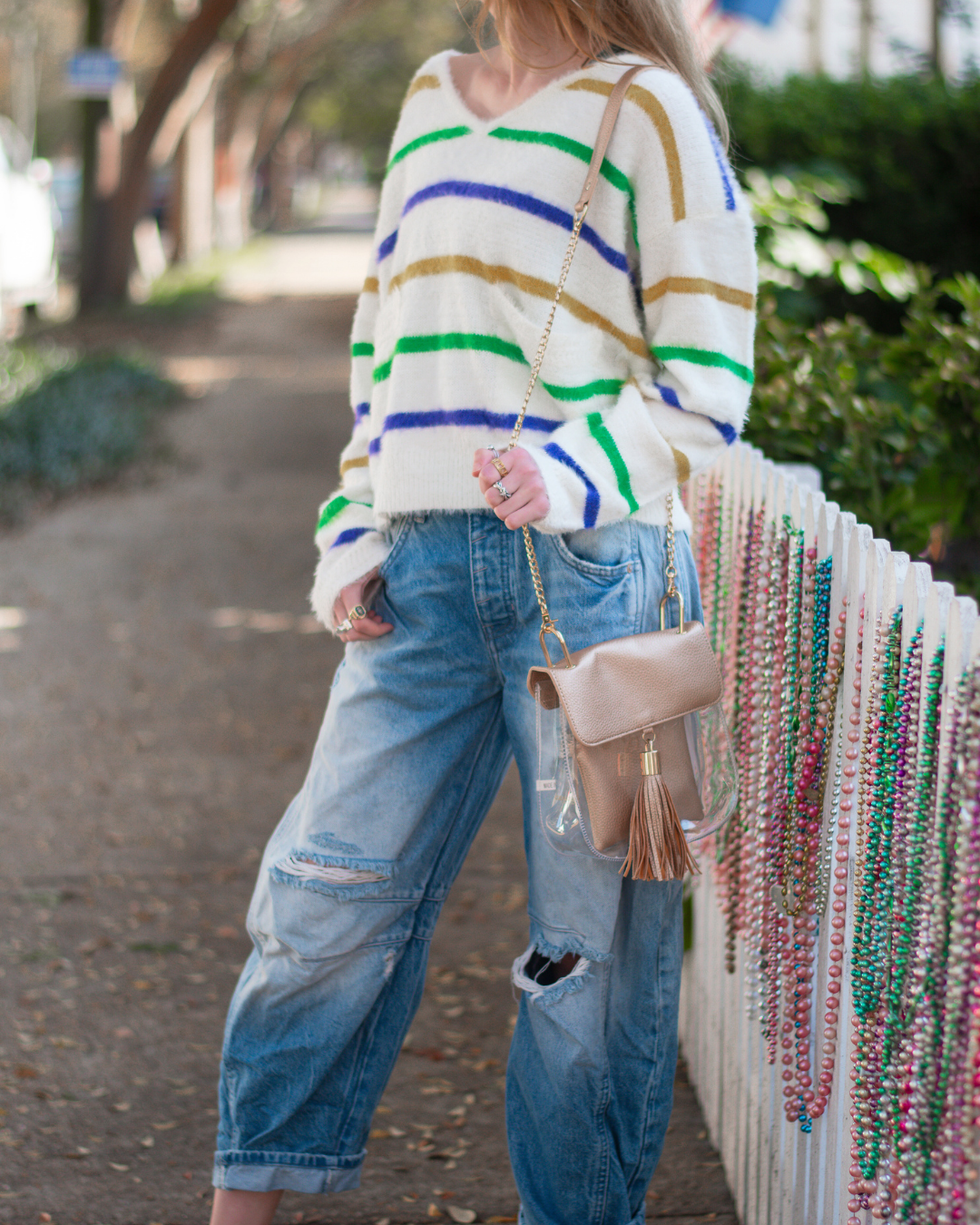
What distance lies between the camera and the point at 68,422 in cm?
952

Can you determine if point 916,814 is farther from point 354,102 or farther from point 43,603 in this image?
point 354,102

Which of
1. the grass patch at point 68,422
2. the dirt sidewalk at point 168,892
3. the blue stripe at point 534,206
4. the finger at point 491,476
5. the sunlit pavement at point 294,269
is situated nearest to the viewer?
the finger at point 491,476

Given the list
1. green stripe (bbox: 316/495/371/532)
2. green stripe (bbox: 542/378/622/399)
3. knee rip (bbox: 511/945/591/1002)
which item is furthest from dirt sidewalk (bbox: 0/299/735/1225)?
green stripe (bbox: 542/378/622/399)

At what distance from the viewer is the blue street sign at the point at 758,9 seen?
5.93 metres

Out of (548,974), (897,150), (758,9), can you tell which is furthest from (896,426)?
(897,150)

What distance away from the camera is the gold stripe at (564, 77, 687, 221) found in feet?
5.80

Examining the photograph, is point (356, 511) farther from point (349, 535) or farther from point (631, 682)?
point (631, 682)

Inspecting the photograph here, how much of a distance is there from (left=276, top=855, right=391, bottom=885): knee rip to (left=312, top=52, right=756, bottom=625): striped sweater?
52 cm

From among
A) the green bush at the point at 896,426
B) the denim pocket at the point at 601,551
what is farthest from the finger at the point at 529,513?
the green bush at the point at 896,426

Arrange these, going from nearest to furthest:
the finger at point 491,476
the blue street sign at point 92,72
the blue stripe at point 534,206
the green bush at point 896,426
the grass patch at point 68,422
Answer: the finger at point 491,476 < the blue stripe at point 534,206 < the green bush at point 896,426 < the grass patch at point 68,422 < the blue street sign at point 92,72

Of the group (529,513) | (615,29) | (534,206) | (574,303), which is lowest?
(529,513)

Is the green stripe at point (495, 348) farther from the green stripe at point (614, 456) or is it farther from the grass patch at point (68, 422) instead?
the grass patch at point (68, 422)

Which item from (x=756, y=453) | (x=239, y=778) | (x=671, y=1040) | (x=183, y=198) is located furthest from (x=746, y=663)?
(x=183, y=198)

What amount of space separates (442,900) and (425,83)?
1208 mm
